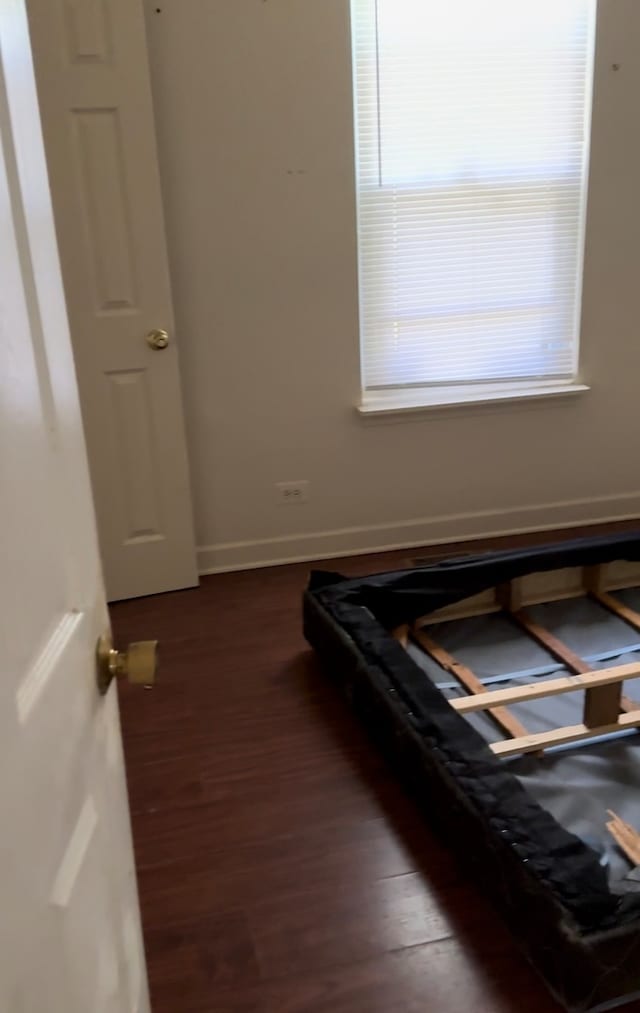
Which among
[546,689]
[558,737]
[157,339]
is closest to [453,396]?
[157,339]

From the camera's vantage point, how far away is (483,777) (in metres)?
1.88

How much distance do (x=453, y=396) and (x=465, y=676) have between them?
4.74 ft

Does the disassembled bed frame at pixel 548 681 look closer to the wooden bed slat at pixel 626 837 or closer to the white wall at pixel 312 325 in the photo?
the wooden bed slat at pixel 626 837

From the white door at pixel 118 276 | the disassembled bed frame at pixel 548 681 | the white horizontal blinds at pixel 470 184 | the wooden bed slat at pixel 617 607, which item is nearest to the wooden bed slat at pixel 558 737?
the disassembled bed frame at pixel 548 681

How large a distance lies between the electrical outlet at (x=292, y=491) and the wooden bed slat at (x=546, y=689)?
1.45 meters

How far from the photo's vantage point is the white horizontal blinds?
325 cm

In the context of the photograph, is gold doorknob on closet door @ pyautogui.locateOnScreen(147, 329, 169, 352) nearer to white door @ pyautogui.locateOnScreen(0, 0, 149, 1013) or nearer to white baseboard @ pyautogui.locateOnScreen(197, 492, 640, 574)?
white baseboard @ pyautogui.locateOnScreen(197, 492, 640, 574)

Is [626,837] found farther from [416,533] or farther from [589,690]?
[416,533]

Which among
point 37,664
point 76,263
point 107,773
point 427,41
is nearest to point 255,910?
point 107,773

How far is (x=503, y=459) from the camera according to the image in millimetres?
3781

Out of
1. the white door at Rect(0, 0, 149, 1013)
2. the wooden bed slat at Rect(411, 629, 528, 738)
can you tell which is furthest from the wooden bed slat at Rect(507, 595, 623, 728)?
→ the white door at Rect(0, 0, 149, 1013)

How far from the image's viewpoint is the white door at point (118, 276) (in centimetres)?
280

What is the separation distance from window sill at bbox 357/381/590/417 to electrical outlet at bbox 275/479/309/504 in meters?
0.39

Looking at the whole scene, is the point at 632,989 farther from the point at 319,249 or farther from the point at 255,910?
the point at 319,249
